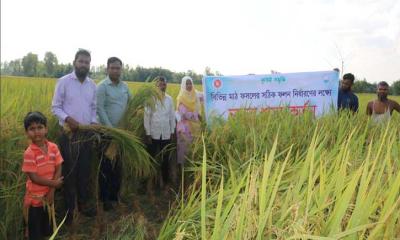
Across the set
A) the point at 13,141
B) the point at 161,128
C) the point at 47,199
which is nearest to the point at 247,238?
the point at 47,199

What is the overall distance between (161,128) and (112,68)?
3.02 ft

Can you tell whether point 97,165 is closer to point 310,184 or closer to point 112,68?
point 112,68

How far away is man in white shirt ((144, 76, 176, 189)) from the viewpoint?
4.29 meters

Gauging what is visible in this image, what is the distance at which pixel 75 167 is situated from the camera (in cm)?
342

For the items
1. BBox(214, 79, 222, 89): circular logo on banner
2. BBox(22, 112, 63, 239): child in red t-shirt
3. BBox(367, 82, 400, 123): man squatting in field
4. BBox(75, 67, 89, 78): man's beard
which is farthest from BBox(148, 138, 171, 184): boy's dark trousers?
BBox(367, 82, 400, 123): man squatting in field

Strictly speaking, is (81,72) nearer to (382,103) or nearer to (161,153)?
(161,153)

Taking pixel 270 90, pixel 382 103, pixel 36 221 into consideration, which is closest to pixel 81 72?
pixel 36 221

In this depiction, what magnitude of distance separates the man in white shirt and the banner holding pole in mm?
520

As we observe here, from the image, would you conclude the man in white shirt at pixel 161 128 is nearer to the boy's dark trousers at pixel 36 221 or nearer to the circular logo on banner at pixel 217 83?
the circular logo on banner at pixel 217 83

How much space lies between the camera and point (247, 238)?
3.68 ft

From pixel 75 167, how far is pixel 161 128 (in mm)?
1214

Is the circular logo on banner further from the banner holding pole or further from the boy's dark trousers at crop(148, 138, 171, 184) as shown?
the boy's dark trousers at crop(148, 138, 171, 184)

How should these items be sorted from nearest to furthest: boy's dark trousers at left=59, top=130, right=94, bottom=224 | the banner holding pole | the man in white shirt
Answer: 1. boy's dark trousers at left=59, top=130, right=94, bottom=224
2. the man in white shirt
3. the banner holding pole

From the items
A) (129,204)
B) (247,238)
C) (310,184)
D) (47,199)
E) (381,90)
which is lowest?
(129,204)
